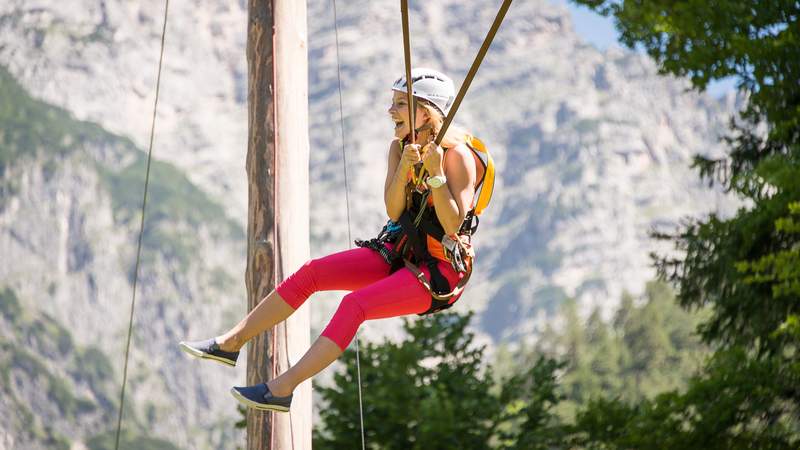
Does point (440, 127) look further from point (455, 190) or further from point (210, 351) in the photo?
point (210, 351)

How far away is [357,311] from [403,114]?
94 centimetres

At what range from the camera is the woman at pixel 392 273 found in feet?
17.2

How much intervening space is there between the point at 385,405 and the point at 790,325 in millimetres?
7370

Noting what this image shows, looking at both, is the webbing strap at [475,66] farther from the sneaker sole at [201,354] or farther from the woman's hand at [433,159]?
the sneaker sole at [201,354]

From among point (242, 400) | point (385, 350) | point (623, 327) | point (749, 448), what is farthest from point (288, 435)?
point (623, 327)

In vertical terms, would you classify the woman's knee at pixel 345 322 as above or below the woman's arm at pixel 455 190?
below

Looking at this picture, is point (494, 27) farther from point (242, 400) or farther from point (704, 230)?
point (704, 230)

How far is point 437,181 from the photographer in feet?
17.7

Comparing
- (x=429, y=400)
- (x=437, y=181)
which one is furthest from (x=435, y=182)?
(x=429, y=400)

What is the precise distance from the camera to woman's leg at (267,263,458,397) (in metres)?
5.23

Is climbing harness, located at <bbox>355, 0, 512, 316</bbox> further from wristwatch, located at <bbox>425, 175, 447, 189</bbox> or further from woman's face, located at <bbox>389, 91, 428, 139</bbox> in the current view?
wristwatch, located at <bbox>425, 175, 447, 189</bbox>

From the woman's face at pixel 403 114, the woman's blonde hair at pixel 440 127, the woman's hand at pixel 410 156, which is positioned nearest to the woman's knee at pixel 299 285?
the woman's hand at pixel 410 156

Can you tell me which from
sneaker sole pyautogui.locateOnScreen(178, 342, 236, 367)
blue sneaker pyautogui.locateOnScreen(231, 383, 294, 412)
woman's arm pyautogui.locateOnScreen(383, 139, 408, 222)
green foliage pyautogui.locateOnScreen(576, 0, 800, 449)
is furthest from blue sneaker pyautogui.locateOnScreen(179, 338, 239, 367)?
green foliage pyautogui.locateOnScreen(576, 0, 800, 449)

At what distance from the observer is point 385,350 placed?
1881 centimetres
